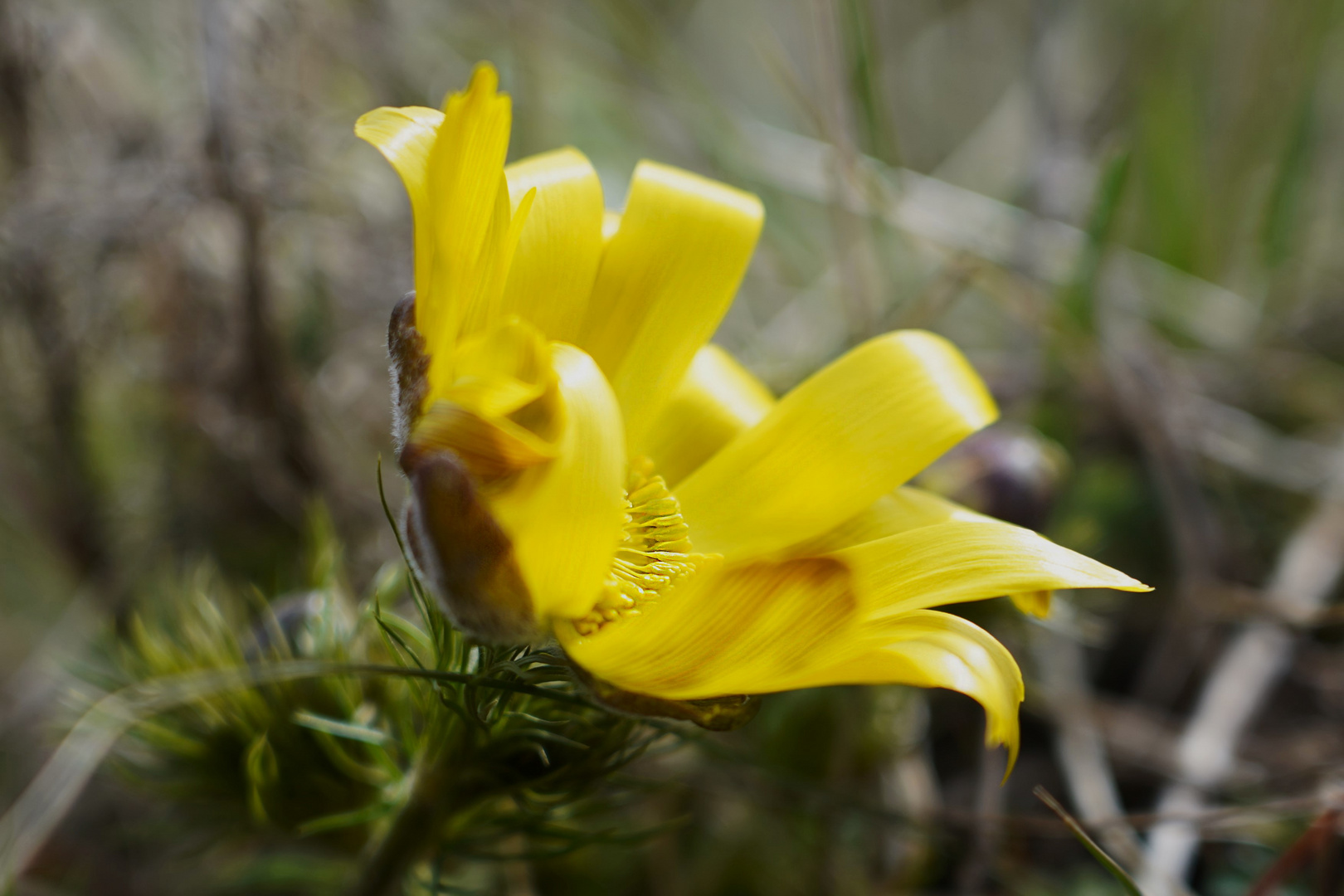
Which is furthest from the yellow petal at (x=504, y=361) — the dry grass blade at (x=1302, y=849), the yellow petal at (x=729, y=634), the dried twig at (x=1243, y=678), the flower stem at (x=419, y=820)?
the dried twig at (x=1243, y=678)

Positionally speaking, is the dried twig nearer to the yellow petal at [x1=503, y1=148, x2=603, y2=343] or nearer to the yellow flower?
the yellow flower

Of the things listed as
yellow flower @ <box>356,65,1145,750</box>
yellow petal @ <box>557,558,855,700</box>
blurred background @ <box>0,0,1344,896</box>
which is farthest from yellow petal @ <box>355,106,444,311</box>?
blurred background @ <box>0,0,1344,896</box>

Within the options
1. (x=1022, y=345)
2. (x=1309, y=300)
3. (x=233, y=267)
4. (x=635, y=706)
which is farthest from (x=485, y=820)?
(x=1309, y=300)

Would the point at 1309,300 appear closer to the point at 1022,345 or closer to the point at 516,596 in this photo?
the point at 1022,345

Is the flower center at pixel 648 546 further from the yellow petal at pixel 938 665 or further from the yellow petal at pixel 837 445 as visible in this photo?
the yellow petal at pixel 938 665

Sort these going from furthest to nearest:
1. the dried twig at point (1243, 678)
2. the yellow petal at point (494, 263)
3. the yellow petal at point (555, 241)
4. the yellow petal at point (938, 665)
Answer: the dried twig at point (1243, 678), the yellow petal at point (555, 241), the yellow petal at point (494, 263), the yellow petal at point (938, 665)

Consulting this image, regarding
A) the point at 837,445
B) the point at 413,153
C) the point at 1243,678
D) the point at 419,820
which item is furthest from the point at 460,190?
the point at 1243,678
